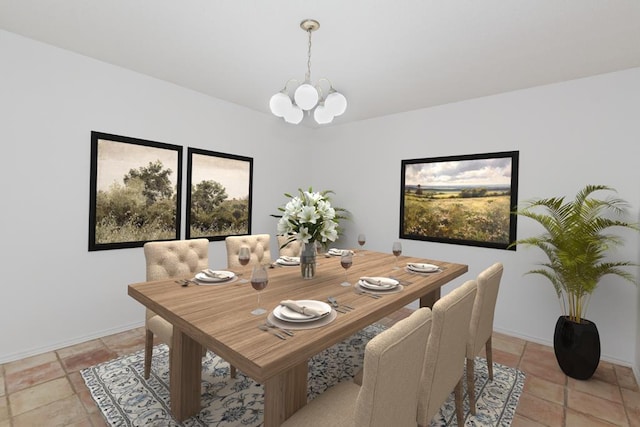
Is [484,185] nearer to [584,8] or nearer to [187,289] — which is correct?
[584,8]

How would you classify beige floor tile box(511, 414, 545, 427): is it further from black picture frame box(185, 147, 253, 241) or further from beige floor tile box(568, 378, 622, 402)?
black picture frame box(185, 147, 253, 241)

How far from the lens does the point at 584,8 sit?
187cm

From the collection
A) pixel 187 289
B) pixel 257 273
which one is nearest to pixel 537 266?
pixel 257 273

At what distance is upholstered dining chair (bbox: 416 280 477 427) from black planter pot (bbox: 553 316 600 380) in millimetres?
1655

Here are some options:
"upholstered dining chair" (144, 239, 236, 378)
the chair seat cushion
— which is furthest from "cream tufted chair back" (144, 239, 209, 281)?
the chair seat cushion

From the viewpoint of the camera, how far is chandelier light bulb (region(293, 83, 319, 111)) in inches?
80.7

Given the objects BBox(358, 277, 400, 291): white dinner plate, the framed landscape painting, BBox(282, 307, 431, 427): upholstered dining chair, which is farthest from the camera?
the framed landscape painting

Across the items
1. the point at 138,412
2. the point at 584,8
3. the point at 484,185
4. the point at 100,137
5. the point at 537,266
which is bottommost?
the point at 138,412

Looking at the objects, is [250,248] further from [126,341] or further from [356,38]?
[356,38]

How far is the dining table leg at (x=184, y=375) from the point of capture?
1.74 m

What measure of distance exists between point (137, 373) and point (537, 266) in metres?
3.76

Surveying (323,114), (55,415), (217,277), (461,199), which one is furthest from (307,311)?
(461,199)

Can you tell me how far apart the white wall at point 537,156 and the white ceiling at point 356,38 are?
0.23 metres

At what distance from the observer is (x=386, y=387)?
0.94 meters
